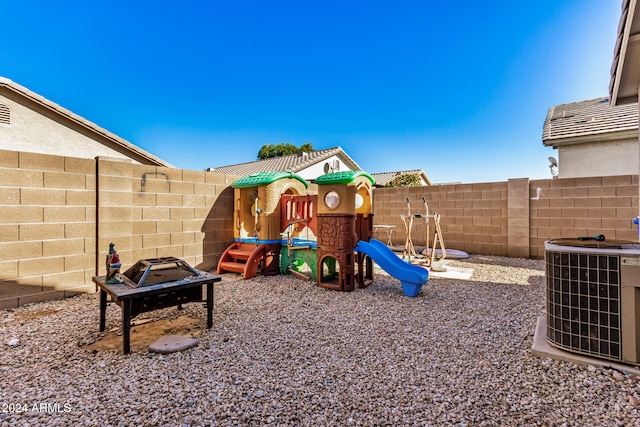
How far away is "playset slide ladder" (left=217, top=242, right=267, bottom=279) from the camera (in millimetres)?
5617

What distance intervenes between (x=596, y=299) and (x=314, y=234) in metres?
3.92

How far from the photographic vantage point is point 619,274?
2.06m

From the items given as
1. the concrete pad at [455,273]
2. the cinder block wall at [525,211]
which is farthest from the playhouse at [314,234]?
the cinder block wall at [525,211]

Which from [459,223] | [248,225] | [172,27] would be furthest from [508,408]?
[172,27]

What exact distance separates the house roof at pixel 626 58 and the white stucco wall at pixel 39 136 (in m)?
13.1

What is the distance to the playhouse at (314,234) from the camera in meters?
4.82

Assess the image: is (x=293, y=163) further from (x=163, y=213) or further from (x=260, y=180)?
(x=163, y=213)

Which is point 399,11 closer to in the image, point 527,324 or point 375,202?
point 375,202

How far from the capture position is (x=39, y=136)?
8.93 metres

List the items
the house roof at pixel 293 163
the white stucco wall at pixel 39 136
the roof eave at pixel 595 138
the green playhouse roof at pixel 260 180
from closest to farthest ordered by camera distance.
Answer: the green playhouse roof at pixel 260 180
the roof eave at pixel 595 138
the white stucco wall at pixel 39 136
the house roof at pixel 293 163

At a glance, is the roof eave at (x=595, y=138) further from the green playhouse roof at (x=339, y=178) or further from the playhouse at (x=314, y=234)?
the green playhouse roof at (x=339, y=178)

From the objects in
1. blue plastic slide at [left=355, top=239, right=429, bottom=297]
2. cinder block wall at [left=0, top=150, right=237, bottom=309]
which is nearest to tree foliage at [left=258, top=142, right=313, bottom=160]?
cinder block wall at [left=0, top=150, right=237, bottom=309]

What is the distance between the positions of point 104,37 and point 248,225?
801cm

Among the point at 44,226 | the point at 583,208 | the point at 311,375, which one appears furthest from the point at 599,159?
the point at 44,226
